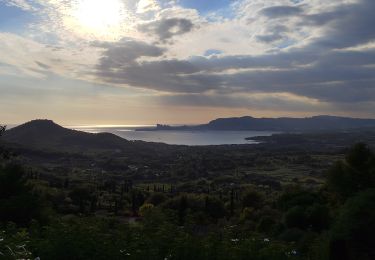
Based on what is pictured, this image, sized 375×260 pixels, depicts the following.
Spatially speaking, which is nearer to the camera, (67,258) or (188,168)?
(67,258)

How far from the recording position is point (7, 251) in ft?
23.7

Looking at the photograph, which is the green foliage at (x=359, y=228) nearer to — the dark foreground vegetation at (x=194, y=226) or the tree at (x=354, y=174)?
the dark foreground vegetation at (x=194, y=226)

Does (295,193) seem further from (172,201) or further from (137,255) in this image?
(137,255)

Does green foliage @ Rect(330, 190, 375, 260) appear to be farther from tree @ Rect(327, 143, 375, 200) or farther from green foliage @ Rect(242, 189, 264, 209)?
green foliage @ Rect(242, 189, 264, 209)

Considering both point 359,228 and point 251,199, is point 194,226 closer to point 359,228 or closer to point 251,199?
point 359,228

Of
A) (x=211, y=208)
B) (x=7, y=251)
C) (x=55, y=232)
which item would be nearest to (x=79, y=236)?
(x=55, y=232)

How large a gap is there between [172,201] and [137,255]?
5342 centimetres

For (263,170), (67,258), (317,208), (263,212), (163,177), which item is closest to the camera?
(67,258)

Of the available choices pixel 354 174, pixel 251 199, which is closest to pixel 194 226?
pixel 354 174

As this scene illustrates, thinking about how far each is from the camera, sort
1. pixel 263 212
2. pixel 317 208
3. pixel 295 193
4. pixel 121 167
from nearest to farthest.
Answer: pixel 317 208 < pixel 295 193 < pixel 263 212 < pixel 121 167

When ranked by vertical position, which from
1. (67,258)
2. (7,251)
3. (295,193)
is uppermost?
(7,251)

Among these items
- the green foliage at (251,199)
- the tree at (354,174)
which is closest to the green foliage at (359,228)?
the tree at (354,174)

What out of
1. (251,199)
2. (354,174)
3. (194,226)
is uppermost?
(194,226)

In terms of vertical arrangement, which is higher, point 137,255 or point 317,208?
point 137,255
